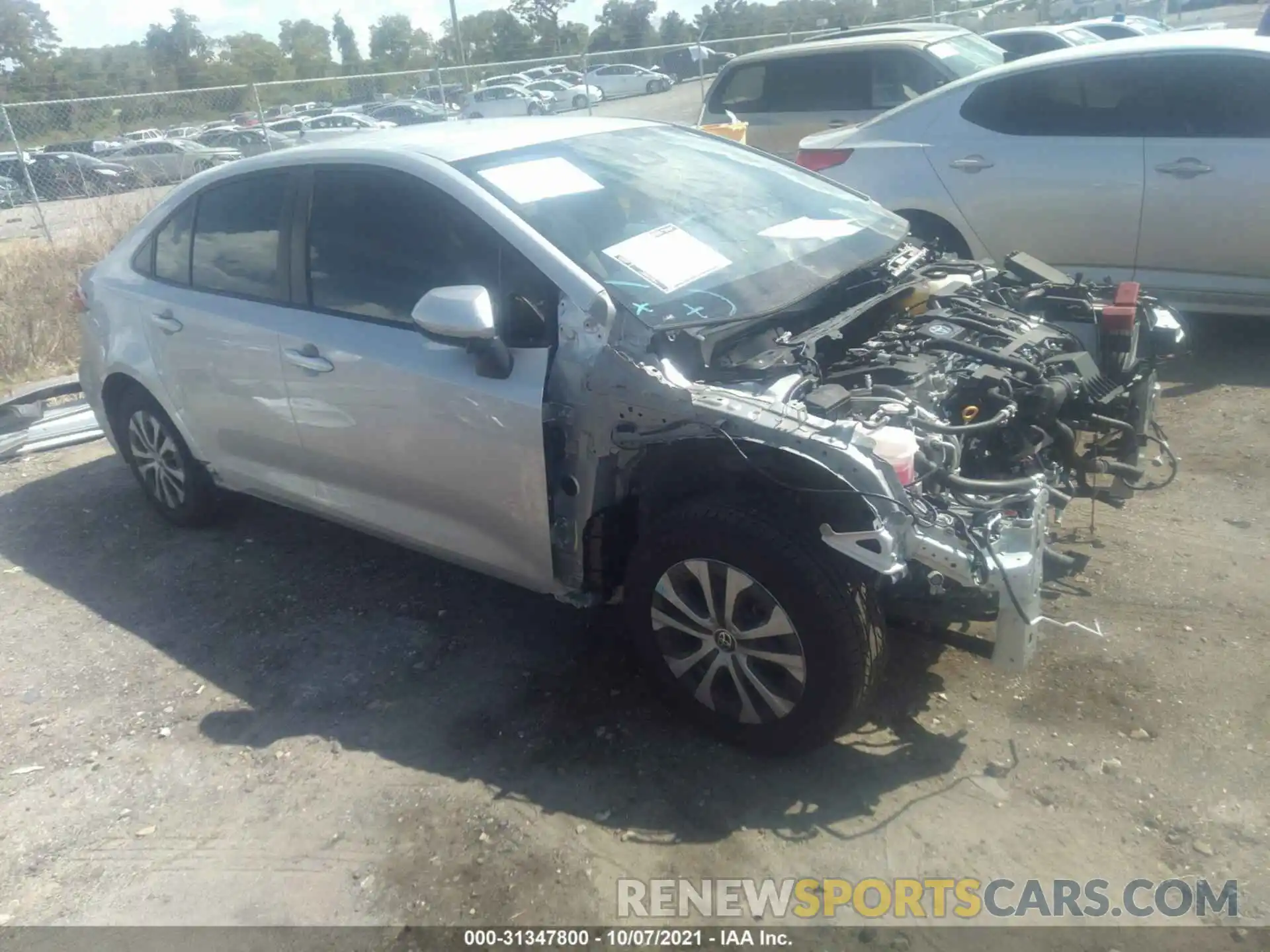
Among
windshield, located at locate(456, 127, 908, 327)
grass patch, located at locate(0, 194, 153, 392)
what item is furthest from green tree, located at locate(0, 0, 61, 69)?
windshield, located at locate(456, 127, 908, 327)

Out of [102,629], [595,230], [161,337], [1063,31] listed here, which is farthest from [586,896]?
[1063,31]

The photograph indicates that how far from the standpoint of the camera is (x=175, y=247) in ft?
15.0

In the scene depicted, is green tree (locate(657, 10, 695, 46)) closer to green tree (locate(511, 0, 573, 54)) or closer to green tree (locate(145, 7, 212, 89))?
green tree (locate(511, 0, 573, 54))

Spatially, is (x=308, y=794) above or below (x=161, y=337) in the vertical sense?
below

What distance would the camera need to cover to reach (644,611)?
10.3 feet

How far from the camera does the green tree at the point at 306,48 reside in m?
45.9

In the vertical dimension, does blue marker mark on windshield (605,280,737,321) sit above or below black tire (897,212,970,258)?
above

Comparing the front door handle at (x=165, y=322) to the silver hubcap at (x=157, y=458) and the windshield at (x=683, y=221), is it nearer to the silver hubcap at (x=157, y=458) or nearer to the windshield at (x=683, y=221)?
the silver hubcap at (x=157, y=458)

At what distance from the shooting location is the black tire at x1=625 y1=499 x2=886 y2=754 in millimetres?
2775

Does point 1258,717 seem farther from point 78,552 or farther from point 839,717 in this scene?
point 78,552

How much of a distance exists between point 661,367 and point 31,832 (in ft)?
8.17

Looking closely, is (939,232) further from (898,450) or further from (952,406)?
(898,450)

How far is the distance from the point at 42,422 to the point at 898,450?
628 centimetres

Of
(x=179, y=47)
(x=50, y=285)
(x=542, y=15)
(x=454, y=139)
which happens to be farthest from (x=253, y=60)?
(x=454, y=139)
